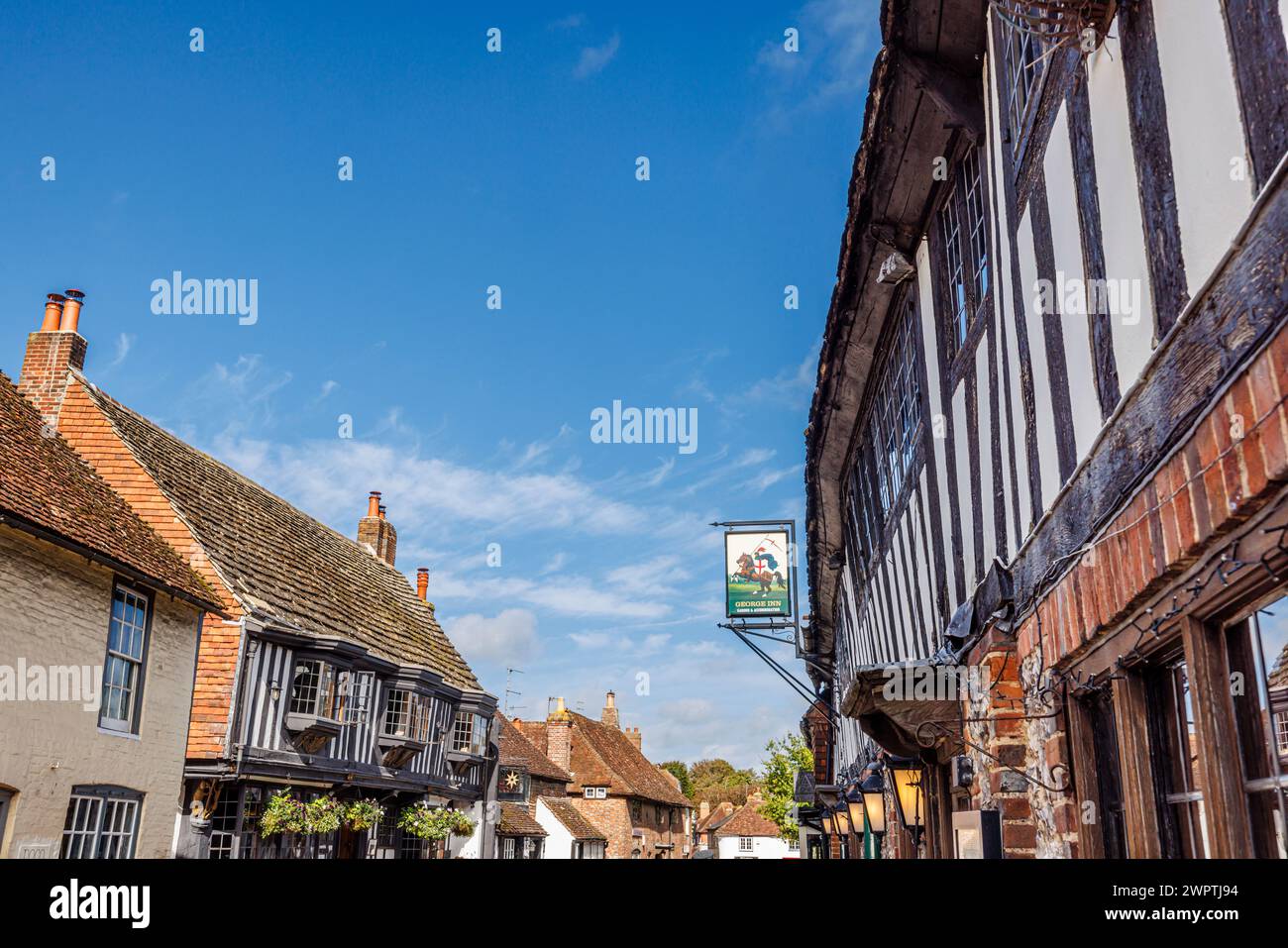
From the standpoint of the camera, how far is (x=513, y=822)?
3138 centimetres

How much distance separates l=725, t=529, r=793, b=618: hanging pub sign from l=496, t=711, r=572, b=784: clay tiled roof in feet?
60.8

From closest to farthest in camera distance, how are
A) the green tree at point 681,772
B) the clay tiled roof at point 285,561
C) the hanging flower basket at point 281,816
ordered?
the hanging flower basket at point 281,816, the clay tiled roof at point 285,561, the green tree at point 681,772

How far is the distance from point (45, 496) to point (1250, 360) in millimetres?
12576

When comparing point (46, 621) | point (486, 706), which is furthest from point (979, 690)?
point (486, 706)

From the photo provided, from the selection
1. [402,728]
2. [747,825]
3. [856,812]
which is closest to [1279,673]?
[856,812]

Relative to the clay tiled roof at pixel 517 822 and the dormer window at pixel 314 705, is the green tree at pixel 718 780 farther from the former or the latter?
the dormer window at pixel 314 705

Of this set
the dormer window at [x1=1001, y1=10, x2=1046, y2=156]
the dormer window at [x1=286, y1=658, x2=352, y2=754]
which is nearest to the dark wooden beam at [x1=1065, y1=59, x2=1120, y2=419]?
the dormer window at [x1=1001, y1=10, x2=1046, y2=156]

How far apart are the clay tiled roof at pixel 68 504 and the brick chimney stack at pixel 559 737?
27.7m

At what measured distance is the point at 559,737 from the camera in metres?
41.3

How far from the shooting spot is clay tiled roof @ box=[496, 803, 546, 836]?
30127mm

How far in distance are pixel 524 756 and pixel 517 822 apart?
16.2 ft

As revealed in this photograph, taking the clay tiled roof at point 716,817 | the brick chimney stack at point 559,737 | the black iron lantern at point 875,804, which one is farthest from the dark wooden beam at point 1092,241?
the clay tiled roof at point 716,817

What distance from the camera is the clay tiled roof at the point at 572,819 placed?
119ft
